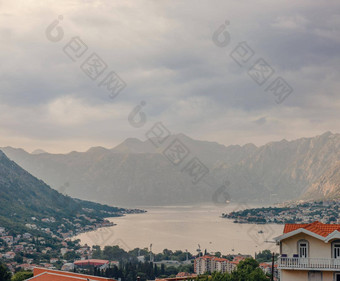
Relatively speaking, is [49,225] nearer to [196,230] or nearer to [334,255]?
[196,230]

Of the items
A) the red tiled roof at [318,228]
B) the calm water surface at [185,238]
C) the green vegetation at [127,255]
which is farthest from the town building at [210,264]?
the red tiled roof at [318,228]

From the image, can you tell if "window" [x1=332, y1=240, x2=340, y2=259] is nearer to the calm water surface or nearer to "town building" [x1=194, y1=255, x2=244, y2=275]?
"town building" [x1=194, y1=255, x2=244, y2=275]

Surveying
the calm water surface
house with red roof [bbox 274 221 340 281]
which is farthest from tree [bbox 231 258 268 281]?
the calm water surface

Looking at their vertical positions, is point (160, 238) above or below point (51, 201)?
below

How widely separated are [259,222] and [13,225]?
7270 centimetres

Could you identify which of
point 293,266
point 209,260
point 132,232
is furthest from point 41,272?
point 132,232

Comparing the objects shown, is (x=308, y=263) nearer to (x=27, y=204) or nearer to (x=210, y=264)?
(x=210, y=264)

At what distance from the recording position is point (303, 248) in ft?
43.3

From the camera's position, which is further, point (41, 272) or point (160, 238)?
point (160, 238)

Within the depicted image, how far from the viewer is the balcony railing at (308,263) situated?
41.7 ft

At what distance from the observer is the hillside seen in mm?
110750

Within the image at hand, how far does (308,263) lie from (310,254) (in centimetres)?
28

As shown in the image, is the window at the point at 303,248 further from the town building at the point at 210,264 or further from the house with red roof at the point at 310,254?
the town building at the point at 210,264

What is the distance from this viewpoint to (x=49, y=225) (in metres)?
117
